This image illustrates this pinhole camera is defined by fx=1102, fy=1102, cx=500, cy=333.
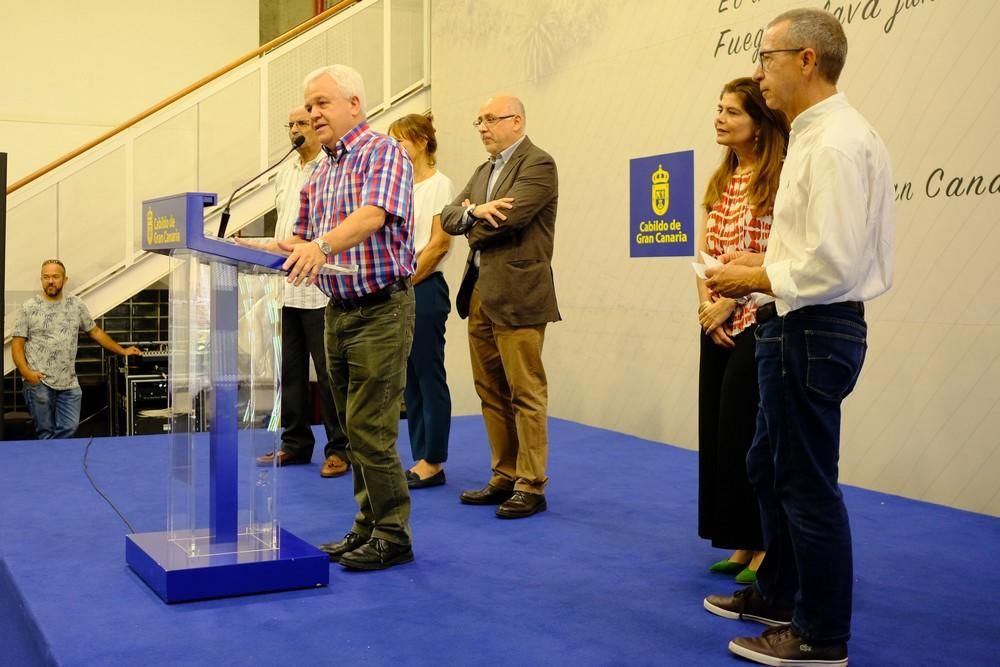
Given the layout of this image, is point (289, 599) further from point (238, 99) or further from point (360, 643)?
point (238, 99)

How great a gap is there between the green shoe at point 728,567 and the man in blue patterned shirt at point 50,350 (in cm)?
514

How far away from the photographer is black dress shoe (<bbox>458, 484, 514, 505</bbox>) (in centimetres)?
423

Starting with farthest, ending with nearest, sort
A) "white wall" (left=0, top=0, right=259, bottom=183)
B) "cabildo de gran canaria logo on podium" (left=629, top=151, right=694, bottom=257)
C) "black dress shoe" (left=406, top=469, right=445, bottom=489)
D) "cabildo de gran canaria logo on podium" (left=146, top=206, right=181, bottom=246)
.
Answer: "white wall" (left=0, top=0, right=259, bottom=183) < "cabildo de gran canaria logo on podium" (left=629, top=151, right=694, bottom=257) < "black dress shoe" (left=406, top=469, right=445, bottom=489) < "cabildo de gran canaria logo on podium" (left=146, top=206, right=181, bottom=246)

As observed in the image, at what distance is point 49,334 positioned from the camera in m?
7.01

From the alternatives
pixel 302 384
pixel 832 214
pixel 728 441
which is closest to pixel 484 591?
pixel 728 441

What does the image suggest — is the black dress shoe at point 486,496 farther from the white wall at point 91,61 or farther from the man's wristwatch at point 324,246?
the white wall at point 91,61

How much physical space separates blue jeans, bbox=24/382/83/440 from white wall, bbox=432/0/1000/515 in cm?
266

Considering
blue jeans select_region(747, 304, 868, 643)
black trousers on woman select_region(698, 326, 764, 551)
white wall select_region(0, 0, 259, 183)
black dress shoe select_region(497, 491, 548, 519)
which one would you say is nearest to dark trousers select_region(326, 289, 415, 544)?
black dress shoe select_region(497, 491, 548, 519)

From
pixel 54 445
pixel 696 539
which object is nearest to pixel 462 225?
pixel 696 539

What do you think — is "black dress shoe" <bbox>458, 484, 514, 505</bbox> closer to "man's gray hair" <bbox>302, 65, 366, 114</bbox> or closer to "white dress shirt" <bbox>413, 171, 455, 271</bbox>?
"white dress shirt" <bbox>413, 171, 455, 271</bbox>

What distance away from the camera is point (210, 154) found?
24.0 ft

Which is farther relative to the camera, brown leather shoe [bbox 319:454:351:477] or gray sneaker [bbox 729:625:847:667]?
brown leather shoe [bbox 319:454:351:477]

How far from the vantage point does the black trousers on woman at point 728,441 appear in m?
3.00

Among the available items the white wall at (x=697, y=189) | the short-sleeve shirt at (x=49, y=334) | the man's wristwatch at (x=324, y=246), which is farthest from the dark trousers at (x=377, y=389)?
the short-sleeve shirt at (x=49, y=334)
